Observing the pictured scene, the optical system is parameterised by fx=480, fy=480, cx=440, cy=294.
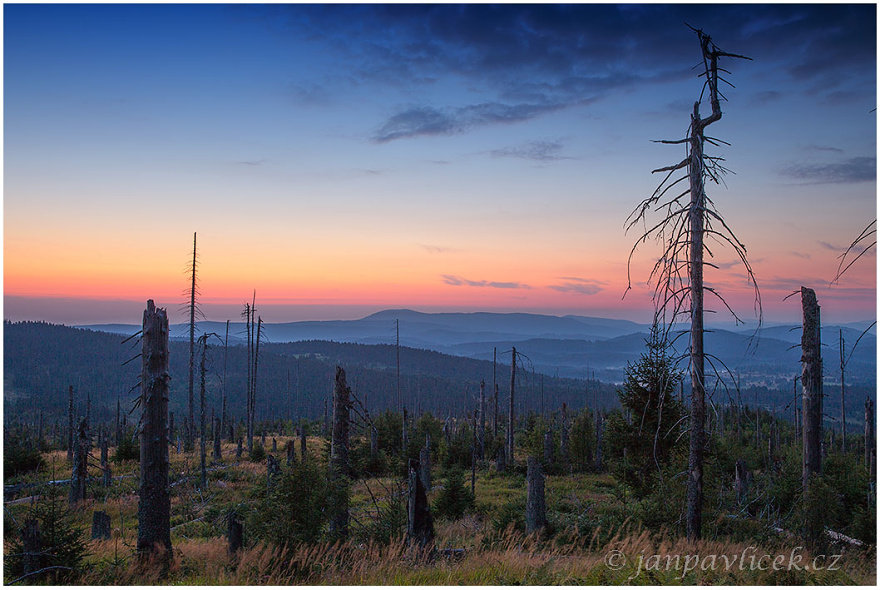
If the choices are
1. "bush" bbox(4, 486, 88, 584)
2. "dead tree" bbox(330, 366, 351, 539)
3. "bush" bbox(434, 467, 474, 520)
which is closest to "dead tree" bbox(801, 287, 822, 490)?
"bush" bbox(434, 467, 474, 520)

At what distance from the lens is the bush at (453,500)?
1761cm

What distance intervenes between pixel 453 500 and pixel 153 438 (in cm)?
1131

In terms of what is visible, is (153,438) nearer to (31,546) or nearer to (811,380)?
(31,546)

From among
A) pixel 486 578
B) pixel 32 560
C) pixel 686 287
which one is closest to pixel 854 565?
pixel 686 287

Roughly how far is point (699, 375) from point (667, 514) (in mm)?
4803

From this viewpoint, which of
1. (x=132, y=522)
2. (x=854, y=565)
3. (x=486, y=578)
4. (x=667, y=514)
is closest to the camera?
(x=486, y=578)

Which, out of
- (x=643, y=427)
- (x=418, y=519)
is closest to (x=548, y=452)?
(x=643, y=427)

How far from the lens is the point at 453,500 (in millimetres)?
17828

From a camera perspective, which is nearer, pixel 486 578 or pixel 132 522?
pixel 486 578

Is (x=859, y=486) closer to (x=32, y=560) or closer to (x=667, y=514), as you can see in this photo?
(x=667, y=514)

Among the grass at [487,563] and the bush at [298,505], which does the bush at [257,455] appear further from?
the bush at [298,505]

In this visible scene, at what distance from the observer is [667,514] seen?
38.2 ft

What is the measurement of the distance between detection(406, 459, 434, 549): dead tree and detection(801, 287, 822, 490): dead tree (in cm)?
1041

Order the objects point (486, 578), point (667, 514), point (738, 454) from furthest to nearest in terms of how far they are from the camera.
Result: 1. point (738, 454)
2. point (667, 514)
3. point (486, 578)
